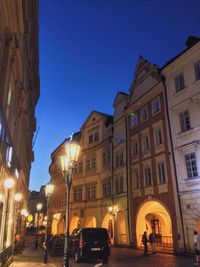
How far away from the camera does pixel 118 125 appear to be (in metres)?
35.3

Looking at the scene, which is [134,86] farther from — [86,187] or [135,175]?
[86,187]

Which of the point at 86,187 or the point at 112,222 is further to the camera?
the point at 86,187

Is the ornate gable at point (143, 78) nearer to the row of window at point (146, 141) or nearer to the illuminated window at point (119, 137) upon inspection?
the illuminated window at point (119, 137)

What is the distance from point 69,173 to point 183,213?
1439 cm

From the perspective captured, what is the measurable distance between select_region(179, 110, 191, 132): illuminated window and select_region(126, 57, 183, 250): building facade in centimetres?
192

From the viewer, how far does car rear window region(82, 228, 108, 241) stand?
61.4 ft

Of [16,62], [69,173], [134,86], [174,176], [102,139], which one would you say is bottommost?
[69,173]

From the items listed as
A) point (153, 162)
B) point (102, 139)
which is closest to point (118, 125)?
point (102, 139)

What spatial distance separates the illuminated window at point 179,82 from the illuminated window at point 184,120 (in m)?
2.44

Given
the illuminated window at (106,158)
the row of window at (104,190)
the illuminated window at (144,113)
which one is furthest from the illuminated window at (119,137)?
the row of window at (104,190)

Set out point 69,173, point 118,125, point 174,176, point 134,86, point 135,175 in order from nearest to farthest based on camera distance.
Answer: point 69,173 → point 174,176 → point 135,175 → point 134,86 → point 118,125

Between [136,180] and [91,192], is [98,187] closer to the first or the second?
[91,192]

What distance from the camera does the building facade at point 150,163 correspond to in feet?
80.4

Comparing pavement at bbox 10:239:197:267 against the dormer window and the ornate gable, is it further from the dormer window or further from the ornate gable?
the dormer window
